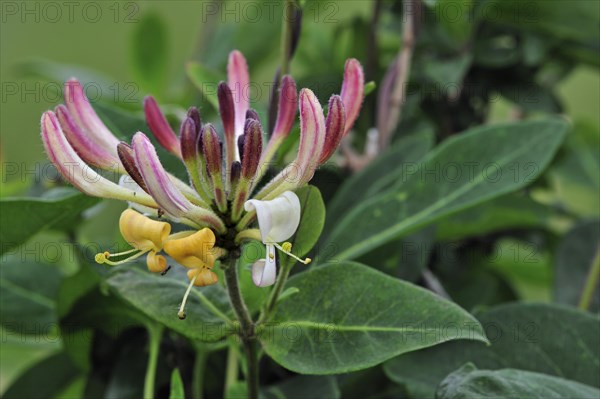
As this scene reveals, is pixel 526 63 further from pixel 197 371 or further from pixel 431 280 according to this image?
pixel 197 371

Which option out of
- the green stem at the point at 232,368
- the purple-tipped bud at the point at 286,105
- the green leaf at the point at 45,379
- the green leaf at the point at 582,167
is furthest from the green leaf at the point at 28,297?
the green leaf at the point at 582,167

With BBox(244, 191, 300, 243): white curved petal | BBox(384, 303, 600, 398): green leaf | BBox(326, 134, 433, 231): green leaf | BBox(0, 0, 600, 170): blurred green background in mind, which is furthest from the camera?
BBox(0, 0, 600, 170): blurred green background

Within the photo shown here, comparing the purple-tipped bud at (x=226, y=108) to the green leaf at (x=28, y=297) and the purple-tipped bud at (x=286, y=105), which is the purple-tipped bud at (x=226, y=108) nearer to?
the purple-tipped bud at (x=286, y=105)

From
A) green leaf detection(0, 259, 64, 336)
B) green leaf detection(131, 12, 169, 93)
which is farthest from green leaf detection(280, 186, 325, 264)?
green leaf detection(131, 12, 169, 93)

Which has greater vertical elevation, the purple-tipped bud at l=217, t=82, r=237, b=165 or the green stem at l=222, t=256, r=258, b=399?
the purple-tipped bud at l=217, t=82, r=237, b=165

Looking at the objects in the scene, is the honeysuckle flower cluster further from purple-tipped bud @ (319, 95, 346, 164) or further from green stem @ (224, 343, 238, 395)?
green stem @ (224, 343, 238, 395)

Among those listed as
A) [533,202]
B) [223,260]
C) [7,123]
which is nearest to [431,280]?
[533,202]
